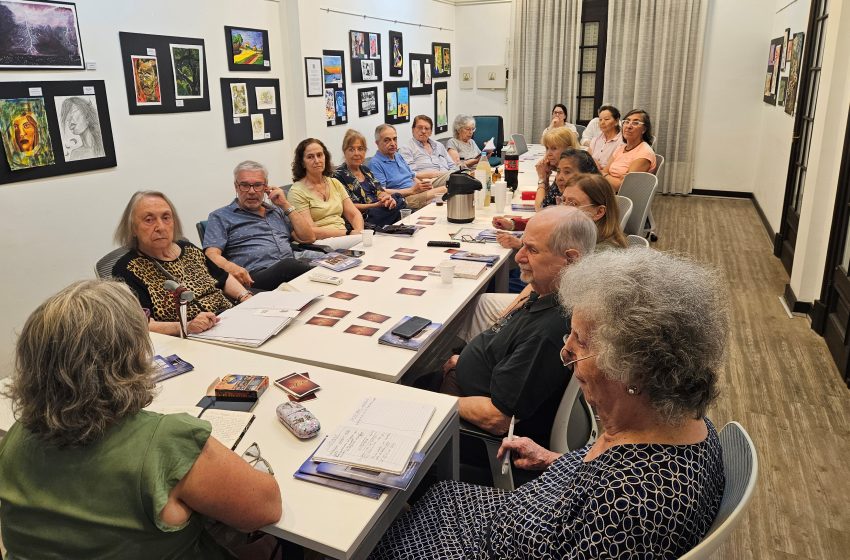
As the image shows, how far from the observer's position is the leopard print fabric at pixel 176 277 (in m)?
2.44

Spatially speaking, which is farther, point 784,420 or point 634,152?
point 634,152

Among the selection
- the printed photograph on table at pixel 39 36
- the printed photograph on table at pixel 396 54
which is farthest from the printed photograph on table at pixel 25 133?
the printed photograph on table at pixel 396 54

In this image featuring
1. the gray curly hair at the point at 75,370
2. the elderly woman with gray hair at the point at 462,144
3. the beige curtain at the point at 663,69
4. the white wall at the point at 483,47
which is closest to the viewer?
the gray curly hair at the point at 75,370

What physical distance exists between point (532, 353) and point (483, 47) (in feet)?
26.3

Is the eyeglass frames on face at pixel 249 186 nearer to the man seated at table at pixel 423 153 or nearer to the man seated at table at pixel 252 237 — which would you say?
the man seated at table at pixel 252 237

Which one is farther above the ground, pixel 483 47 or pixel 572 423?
pixel 483 47

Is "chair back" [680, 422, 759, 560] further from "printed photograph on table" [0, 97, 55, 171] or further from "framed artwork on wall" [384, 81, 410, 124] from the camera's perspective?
"framed artwork on wall" [384, 81, 410, 124]

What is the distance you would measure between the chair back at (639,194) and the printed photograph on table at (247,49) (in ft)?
10.1

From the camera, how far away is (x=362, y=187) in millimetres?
4648

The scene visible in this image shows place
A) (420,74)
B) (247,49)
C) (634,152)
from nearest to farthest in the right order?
(247,49), (634,152), (420,74)

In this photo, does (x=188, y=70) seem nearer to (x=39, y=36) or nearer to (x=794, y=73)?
(x=39, y=36)

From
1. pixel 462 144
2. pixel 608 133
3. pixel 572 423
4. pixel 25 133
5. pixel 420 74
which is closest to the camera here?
pixel 572 423

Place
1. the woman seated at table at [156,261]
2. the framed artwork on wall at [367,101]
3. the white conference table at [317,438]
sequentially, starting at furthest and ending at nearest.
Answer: the framed artwork on wall at [367,101] < the woman seated at table at [156,261] < the white conference table at [317,438]

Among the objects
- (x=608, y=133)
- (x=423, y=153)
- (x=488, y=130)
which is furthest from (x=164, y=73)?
(x=488, y=130)
